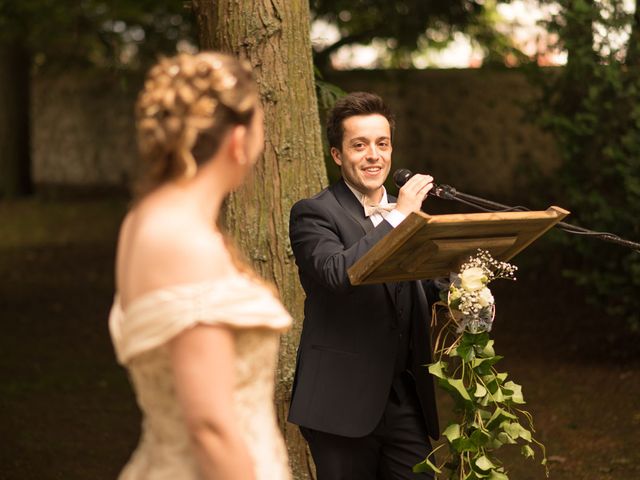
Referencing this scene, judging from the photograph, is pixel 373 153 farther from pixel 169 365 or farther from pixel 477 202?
pixel 169 365

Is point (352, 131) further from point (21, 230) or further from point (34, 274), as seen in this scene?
point (21, 230)

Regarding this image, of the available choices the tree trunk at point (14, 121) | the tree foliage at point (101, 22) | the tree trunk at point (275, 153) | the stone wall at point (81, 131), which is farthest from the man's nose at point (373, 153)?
the stone wall at point (81, 131)

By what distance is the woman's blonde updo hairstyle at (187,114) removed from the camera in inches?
103

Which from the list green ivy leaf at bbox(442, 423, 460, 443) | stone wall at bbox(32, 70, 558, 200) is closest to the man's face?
green ivy leaf at bbox(442, 423, 460, 443)

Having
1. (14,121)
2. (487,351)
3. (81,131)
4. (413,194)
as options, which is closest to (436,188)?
(413,194)

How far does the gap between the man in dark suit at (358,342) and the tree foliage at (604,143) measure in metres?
4.73

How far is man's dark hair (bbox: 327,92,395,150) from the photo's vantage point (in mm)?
4582

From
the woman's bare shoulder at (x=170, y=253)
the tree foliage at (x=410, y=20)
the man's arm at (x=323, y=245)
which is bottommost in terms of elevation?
the man's arm at (x=323, y=245)

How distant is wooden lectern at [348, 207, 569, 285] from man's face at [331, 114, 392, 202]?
48 cm

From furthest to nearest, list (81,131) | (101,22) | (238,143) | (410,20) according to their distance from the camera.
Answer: (81,131)
(101,22)
(410,20)
(238,143)

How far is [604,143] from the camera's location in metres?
9.78

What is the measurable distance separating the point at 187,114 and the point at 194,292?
0.41m

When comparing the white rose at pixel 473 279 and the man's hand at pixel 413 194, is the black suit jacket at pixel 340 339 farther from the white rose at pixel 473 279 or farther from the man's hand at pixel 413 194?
the white rose at pixel 473 279

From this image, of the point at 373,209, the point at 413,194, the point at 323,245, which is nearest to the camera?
the point at 413,194
